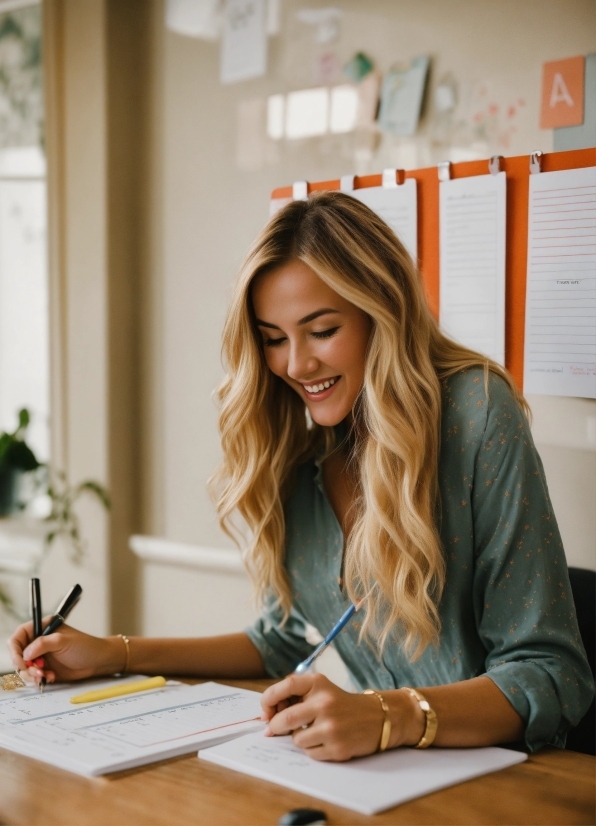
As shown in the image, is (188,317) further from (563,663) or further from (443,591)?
(563,663)

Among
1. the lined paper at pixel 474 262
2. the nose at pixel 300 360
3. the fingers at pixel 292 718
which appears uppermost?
the lined paper at pixel 474 262

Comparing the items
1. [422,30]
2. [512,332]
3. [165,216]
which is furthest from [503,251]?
[165,216]

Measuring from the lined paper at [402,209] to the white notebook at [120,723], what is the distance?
96 centimetres

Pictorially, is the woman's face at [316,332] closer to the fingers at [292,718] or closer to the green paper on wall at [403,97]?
the fingers at [292,718]

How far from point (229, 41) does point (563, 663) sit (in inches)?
73.3

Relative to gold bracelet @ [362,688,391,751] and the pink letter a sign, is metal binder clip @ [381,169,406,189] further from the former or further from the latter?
gold bracelet @ [362,688,391,751]

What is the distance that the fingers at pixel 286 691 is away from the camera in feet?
3.92

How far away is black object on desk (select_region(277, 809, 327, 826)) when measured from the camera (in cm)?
96

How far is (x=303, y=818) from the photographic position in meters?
0.97

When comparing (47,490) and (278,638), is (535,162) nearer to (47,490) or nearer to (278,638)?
(278,638)

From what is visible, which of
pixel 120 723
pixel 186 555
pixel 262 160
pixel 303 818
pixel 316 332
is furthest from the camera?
pixel 186 555

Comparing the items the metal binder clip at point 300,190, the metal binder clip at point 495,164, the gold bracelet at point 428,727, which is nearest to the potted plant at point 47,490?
the metal binder clip at point 300,190

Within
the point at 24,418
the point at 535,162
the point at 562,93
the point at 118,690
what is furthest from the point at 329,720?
the point at 24,418

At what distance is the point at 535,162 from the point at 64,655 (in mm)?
1179
